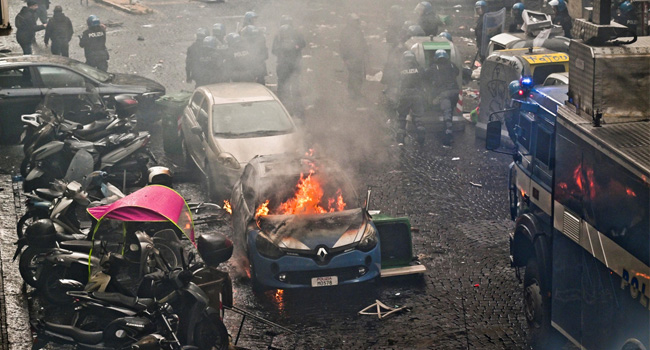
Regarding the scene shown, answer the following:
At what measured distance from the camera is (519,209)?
9.67 m

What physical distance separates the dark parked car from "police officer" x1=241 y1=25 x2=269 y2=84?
2698mm

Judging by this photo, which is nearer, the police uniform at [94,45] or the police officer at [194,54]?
the police officer at [194,54]

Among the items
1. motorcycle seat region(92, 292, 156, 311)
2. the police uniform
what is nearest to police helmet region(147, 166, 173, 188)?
motorcycle seat region(92, 292, 156, 311)

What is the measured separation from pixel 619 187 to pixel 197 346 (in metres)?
4.06

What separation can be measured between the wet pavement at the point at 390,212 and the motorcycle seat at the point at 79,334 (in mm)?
1571

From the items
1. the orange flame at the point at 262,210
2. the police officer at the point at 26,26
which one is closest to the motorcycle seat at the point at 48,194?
the orange flame at the point at 262,210

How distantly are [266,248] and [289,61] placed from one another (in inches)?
387

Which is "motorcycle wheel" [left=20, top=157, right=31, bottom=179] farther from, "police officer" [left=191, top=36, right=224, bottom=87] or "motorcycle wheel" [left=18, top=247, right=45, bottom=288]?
"police officer" [left=191, top=36, right=224, bottom=87]

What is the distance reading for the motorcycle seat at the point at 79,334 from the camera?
8.41m

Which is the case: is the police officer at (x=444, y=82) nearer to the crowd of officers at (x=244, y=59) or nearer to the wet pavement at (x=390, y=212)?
the wet pavement at (x=390, y=212)

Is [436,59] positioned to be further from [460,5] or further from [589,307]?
[460,5]

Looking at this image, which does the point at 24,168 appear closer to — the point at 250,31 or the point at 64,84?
the point at 64,84

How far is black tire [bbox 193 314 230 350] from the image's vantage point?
840 cm

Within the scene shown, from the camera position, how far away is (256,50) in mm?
19328
